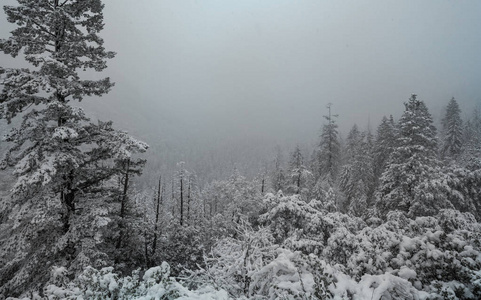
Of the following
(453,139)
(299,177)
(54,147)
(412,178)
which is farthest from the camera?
(453,139)

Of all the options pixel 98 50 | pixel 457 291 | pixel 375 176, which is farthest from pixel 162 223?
pixel 375 176

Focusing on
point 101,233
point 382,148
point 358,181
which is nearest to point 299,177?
point 358,181

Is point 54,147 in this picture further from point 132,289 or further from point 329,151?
point 329,151

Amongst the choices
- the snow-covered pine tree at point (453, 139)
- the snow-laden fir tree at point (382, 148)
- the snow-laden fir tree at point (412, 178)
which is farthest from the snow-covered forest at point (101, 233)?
the snow-covered pine tree at point (453, 139)

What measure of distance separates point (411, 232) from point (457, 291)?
2.91 meters

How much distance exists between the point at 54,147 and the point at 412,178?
19921mm

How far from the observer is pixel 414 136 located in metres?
18.9

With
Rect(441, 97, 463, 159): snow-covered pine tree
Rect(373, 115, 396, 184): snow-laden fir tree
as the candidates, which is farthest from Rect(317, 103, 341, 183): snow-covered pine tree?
Rect(441, 97, 463, 159): snow-covered pine tree

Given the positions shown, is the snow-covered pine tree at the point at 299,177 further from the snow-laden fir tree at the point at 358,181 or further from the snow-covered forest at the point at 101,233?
the snow-covered forest at the point at 101,233

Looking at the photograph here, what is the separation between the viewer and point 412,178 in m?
17.0

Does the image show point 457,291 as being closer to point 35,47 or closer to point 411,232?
point 411,232

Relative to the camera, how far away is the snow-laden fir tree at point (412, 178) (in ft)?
52.6

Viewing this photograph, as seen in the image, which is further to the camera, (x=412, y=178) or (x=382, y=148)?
(x=382, y=148)

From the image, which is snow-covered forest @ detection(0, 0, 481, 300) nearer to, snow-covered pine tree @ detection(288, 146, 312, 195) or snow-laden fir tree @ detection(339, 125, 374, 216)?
snow-covered pine tree @ detection(288, 146, 312, 195)
